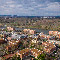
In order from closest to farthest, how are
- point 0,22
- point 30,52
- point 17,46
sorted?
point 30,52, point 17,46, point 0,22

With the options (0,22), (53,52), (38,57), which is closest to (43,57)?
(38,57)

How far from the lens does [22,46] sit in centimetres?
383

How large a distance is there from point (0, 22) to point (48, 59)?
38.5ft

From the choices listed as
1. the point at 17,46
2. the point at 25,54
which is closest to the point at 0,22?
the point at 17,46

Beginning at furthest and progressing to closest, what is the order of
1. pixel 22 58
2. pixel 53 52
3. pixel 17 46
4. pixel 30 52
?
pixel 17 46 → pixel 53 52 → pixel 30 52 → pixel 22 58

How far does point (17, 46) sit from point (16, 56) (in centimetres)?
93

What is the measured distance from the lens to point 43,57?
2.91m

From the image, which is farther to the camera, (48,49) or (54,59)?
(48,49)

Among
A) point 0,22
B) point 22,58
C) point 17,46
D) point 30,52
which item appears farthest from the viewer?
point 0,22

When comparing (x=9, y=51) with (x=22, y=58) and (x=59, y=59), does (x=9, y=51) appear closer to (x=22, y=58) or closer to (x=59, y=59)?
(x=22, y=58)

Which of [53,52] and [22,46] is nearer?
[53,52]

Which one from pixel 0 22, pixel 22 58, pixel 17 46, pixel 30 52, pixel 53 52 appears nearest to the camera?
pixel 22 58

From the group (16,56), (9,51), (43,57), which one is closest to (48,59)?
(43,57)

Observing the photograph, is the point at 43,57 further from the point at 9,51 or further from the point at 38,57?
the point at 9,51
